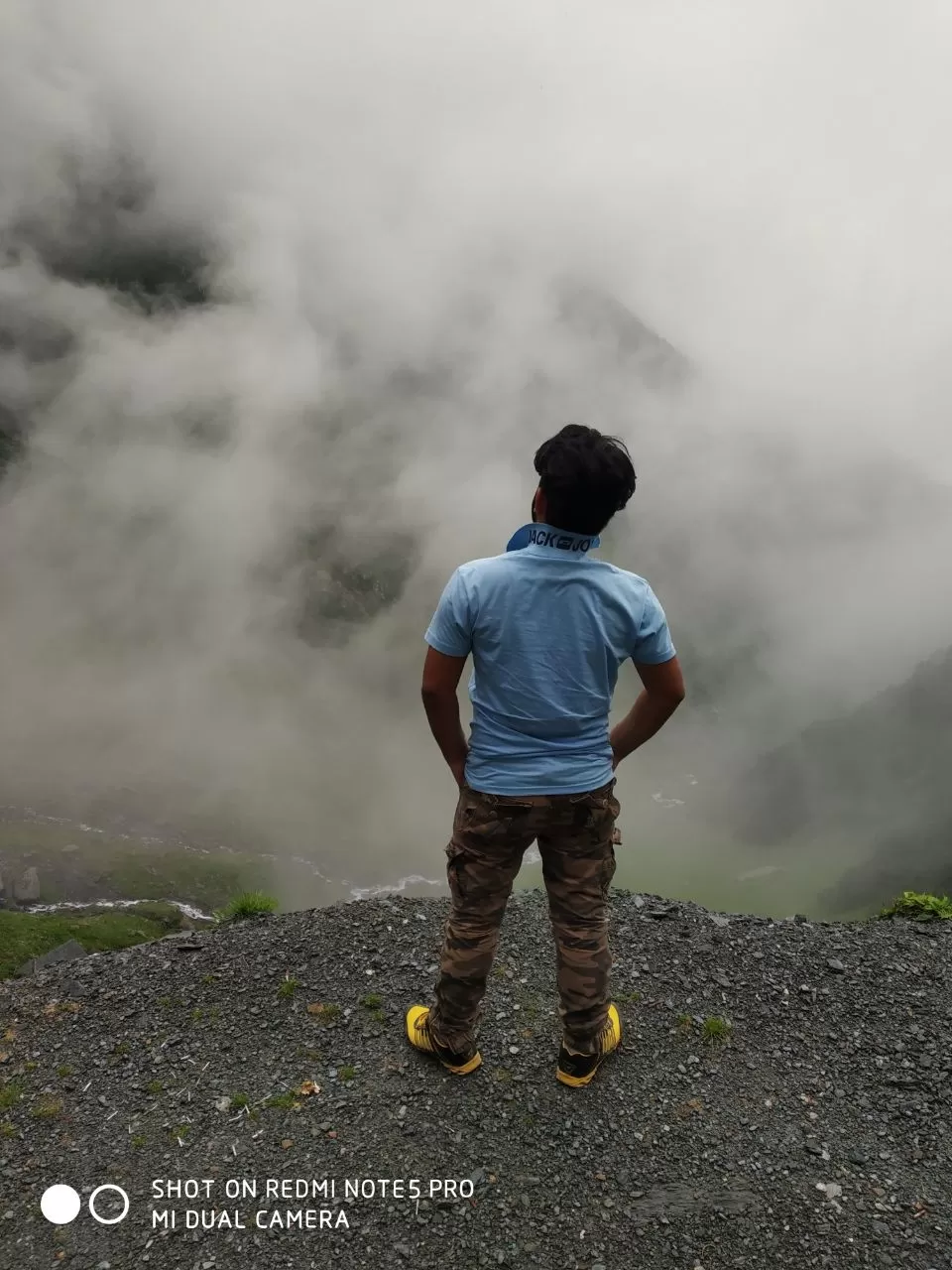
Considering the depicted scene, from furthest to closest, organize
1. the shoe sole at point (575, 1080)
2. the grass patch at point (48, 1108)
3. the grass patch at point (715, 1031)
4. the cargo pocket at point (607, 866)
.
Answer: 1. the grass patch at point (715, 1031)
2. the grass patch at point (48, 1108)
3. the shoe sole at point (575, 1080)
4. the cargo pocket at point (607, 866)

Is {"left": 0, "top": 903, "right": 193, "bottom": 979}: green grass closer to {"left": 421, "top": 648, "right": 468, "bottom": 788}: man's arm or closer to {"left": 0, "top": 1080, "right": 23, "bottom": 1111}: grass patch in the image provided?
{"left": 0, "top": 1080, "right": 23, "bottom": 1111}: grass patch

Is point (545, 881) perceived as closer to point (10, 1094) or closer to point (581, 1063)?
point (581, 1063)

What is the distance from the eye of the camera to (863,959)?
8.34m

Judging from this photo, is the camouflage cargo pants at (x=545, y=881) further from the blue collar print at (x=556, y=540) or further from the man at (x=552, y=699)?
the blue collar print at (x=556, y=540)

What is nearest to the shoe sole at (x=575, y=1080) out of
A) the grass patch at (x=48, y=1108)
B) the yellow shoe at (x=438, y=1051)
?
the yellow shoe at (x=438, y=1051)

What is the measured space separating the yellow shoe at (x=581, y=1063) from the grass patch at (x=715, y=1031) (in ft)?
3.62

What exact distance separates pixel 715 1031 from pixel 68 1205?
5.35 meters

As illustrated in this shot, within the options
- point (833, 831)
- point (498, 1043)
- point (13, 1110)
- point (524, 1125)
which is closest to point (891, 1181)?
point (524, 1125)

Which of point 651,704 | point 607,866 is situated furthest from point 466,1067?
point 651,704

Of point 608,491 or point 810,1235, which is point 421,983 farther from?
point 608,491

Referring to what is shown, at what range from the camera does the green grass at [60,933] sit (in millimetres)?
69500

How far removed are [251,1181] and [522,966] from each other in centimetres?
335

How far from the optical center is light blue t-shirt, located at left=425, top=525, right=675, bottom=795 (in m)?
4.73

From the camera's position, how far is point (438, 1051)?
6.35 meters
